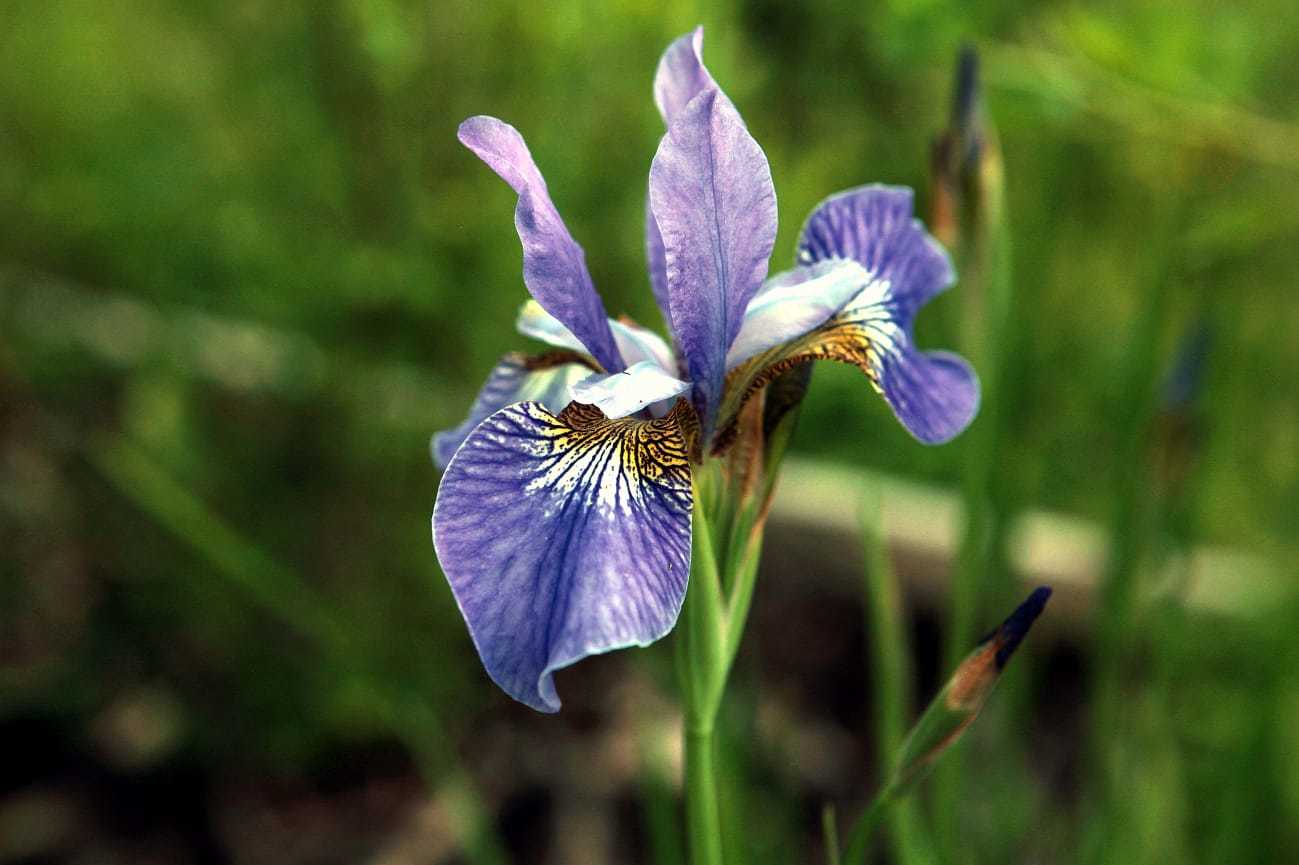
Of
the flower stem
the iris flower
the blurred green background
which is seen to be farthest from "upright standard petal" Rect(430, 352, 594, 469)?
the blurred green background

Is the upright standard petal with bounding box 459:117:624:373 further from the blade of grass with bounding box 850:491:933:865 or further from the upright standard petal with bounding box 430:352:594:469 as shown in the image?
the blade of grass with bounding box 850:491:933:865

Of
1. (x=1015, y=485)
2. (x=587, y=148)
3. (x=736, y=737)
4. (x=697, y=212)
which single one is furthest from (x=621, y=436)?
(x=587, y=148)

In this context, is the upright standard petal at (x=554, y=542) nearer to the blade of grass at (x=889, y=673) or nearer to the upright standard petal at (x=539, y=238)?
the upright standard petal at (x=539, y=238)

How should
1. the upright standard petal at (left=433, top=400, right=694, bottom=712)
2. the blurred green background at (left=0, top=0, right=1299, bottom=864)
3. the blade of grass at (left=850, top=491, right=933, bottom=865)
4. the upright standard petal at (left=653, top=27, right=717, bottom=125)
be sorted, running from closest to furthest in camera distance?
the upright standard petal at (left=433, top=400, right=694, bottom=712) → the upright standard petal at (left=653, top=27, right=717, bottom=125) → the blade of grass at (left=850, top=491, right=933, bottom=865) → the blurred green background at (left=0, top=0, right=1299, bottom=864)

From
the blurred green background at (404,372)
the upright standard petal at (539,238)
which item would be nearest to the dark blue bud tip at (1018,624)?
the upright standard petal at (539,238)

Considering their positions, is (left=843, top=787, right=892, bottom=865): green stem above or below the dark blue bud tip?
below

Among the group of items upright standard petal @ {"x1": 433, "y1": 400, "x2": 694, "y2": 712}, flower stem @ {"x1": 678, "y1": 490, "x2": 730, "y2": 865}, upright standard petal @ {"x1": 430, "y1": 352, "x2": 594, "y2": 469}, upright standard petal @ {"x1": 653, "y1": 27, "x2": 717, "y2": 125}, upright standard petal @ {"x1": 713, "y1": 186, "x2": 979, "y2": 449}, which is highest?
upright standard petal @ {"x1": 653, "y1": 27, "x2": 717, "y2": 125}

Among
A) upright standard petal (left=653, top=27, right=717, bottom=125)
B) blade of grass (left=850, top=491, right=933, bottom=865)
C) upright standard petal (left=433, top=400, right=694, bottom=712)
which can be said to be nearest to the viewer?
upright standard petal (left=433, top=400, right=694, bottom=712)

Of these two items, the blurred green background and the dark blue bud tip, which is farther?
the blurred green background

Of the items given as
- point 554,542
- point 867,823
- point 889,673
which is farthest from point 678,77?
point 889,673
